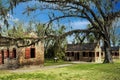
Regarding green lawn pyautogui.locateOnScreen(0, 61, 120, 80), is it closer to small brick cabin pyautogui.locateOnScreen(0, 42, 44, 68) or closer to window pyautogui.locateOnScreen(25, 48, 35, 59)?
small brick cabin pyautogui.locateOnScreen(0, 42, 44, 68)

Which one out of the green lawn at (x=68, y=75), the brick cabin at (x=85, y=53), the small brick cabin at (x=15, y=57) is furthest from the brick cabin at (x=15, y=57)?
the brick cabin at (x=85, y=53)

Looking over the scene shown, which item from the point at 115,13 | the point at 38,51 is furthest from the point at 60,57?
the point at 115,13

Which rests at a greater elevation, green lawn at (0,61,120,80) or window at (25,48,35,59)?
window at (25,48,35,59)

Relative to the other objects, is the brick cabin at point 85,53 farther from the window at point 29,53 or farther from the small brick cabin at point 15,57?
the small brick cabin at point 15,57

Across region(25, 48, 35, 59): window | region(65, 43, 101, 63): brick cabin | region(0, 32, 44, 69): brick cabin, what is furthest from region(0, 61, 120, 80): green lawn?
region(65, 43, 101, 63): brick cabin

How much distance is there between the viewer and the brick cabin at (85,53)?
65.4 metres

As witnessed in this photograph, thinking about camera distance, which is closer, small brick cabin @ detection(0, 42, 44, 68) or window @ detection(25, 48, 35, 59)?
small brick cabin @ detection(0, 42, 44, 68)

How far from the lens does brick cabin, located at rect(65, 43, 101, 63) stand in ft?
215

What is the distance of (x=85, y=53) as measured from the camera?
6700cm

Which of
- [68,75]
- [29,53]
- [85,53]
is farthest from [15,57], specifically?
[85,53]

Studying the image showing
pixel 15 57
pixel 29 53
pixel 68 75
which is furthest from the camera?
pixel 29 53

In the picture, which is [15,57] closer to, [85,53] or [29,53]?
[29,53]

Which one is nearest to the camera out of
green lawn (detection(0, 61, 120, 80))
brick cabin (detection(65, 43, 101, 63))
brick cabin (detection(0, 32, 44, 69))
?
green lawn (detection(0, 61, 120, 80))

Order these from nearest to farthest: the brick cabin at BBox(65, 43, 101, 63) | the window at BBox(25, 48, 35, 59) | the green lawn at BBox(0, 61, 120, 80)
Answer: the green lawn at BBox(0, 61, 120, 80)
the window at BBox(25, 48, 35, 59)
the brick cabin at BBox(65, 43, 101, 63)
